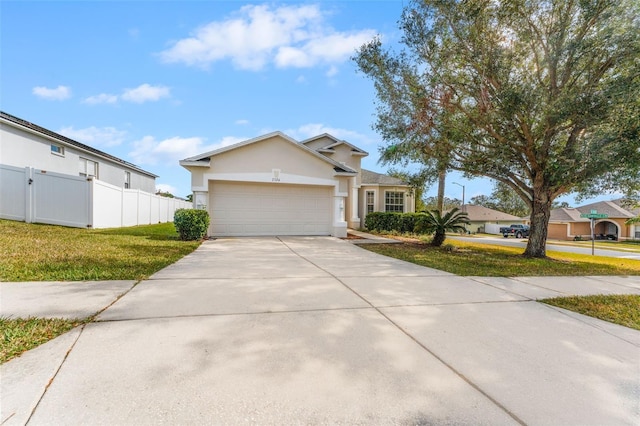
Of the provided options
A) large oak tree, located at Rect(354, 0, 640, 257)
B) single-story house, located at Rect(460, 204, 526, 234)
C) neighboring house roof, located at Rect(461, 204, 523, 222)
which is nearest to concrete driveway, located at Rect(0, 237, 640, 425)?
large oak tree, located at Rect(354, 0, 640, 257)

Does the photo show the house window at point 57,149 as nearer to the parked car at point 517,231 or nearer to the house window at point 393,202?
the house window at point 393,202

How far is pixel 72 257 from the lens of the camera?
6164mm

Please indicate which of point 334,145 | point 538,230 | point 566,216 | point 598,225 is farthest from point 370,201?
point 598,225

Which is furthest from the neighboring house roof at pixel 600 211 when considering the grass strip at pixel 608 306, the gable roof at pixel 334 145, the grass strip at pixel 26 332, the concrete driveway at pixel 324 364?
the grass strip at pixel 26 332

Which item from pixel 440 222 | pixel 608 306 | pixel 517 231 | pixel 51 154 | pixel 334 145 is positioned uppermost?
pixel 334 145

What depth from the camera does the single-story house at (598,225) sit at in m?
33.0

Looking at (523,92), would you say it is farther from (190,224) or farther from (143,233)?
(143,233)

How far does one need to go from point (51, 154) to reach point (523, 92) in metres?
20.2

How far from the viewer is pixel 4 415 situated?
1730 mm

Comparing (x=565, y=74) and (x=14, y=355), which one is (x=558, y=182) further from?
(x=14, y=355)

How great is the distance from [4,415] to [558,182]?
11528 millimetres

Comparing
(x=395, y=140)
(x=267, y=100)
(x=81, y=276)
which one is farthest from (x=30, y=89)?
(x=395, y=140)

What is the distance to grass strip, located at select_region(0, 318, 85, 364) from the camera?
2.48 metres

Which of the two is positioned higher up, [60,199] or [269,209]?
[60,199]
